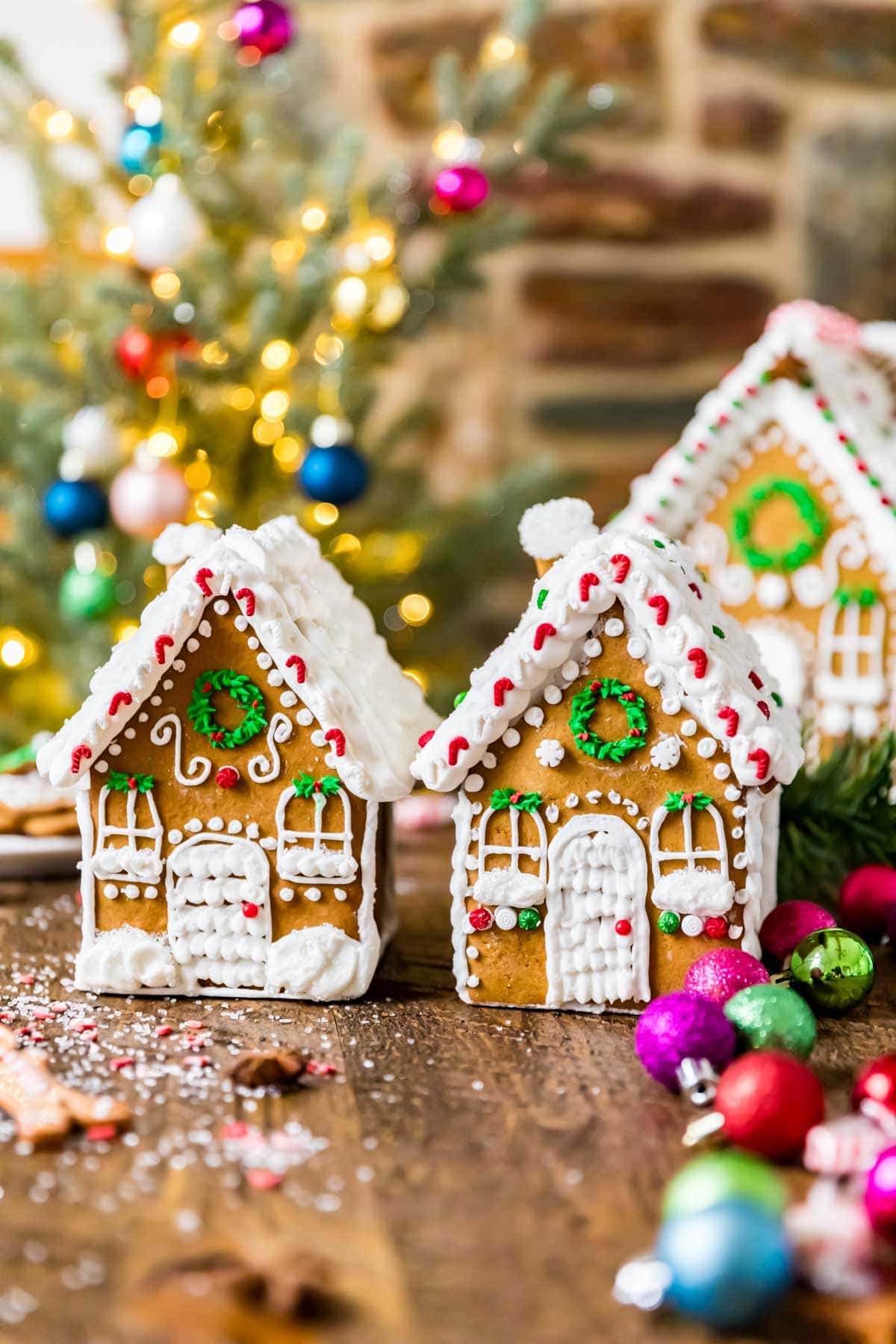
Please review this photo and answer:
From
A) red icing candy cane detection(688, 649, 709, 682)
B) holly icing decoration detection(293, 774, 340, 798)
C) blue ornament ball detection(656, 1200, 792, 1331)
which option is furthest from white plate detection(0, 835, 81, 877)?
blue ornament ball detection(656, 1200, 792, 1331)

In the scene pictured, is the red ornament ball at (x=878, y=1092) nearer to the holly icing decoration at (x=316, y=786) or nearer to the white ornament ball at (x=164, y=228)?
the holly icing decoration at (x=316, y=786)

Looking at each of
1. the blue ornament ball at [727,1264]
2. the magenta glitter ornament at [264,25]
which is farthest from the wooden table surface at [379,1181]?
the magenta glitter ornament at [264,25]

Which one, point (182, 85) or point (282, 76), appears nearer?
point (182, 85)

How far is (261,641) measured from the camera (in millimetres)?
1213

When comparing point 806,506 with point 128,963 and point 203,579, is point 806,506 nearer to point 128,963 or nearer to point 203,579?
point 203,579

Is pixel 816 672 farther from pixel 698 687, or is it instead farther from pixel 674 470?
pixel 698 687

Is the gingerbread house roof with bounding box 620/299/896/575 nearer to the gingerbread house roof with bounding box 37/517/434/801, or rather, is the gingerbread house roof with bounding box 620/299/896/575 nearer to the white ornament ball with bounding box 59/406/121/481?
the gingerbread house roof with bounding box 37/517/434/801

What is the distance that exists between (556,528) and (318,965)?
47 centimetres

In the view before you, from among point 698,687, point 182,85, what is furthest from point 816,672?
point 182,85

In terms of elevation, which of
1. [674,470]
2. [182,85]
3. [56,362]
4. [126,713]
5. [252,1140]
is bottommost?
[252,1140]

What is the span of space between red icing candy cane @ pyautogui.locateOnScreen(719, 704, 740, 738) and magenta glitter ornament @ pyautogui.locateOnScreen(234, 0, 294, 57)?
1338 mm

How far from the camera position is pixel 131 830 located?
1.25 meters

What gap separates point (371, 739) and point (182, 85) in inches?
48.7

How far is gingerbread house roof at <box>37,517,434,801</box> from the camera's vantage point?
1199mm
